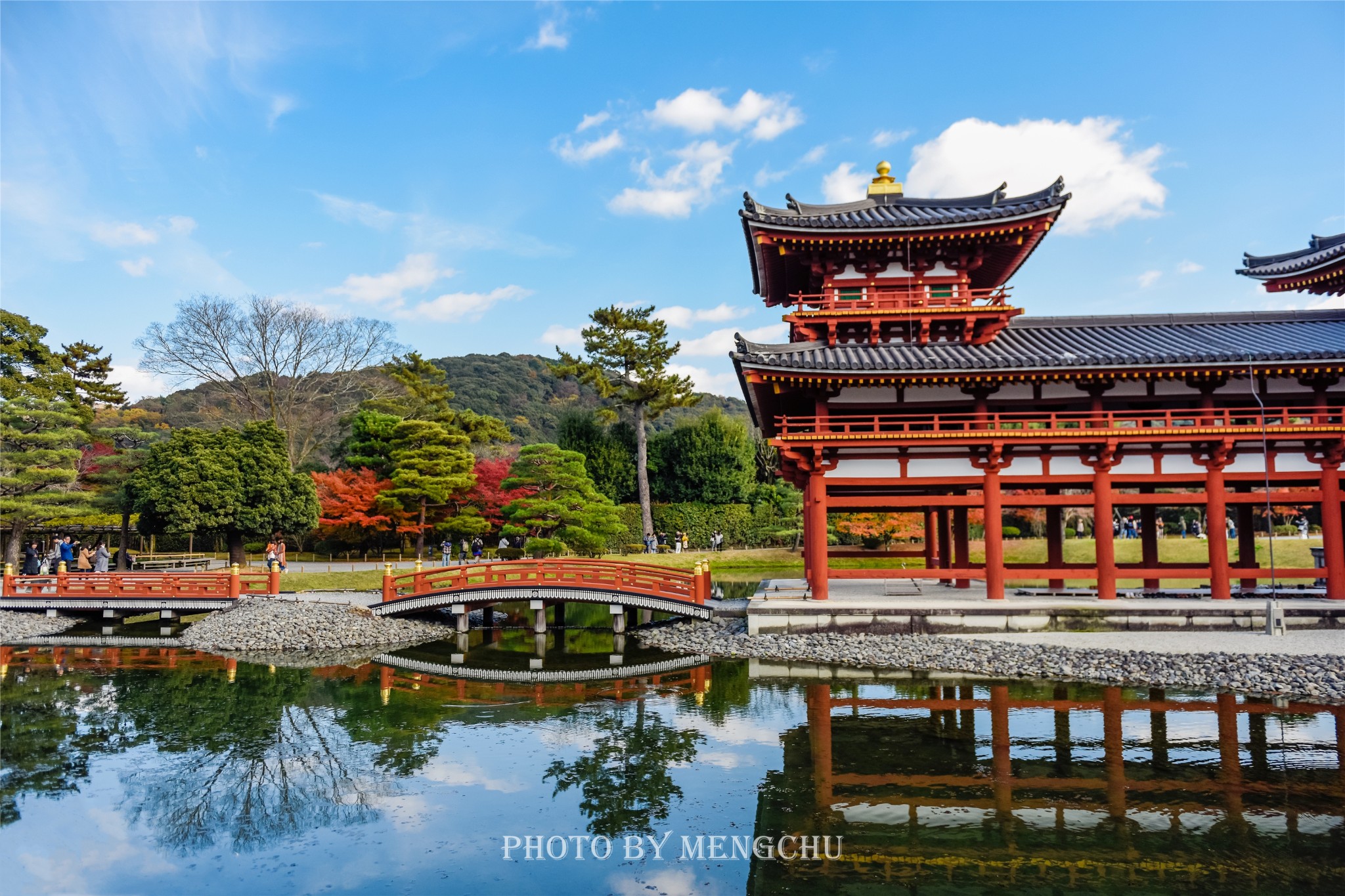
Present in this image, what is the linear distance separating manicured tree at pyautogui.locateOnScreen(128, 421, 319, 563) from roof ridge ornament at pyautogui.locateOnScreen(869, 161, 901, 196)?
1070 inches

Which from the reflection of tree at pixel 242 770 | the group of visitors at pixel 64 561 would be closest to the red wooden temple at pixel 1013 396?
the reflection of tree at pixel 242 770

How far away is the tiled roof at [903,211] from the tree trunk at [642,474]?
24004 millimetres

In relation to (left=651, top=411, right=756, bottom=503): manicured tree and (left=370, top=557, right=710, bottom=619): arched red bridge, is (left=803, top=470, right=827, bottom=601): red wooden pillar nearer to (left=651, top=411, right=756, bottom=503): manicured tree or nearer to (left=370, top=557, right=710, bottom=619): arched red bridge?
(left=370, top=557, right=710, bottom=619): arched red bridge

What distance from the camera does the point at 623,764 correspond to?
12227 mm

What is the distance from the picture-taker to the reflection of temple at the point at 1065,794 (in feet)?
28.0

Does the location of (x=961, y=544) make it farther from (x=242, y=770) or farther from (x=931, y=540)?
(x=242, y=770)

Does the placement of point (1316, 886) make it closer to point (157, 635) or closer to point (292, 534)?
point (157, 635)

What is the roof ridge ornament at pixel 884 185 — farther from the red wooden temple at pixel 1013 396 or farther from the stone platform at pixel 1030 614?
the stone platform at pixel 1030 614

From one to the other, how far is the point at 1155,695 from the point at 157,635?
27.6 m

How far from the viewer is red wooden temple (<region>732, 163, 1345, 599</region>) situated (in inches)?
749

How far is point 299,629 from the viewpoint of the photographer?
22578 millimetres

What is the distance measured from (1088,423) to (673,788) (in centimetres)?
1474

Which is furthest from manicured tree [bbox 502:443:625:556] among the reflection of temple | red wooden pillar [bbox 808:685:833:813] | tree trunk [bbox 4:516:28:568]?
the reflection of temple

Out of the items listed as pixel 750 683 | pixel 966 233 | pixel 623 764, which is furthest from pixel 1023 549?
pixel 623 764
